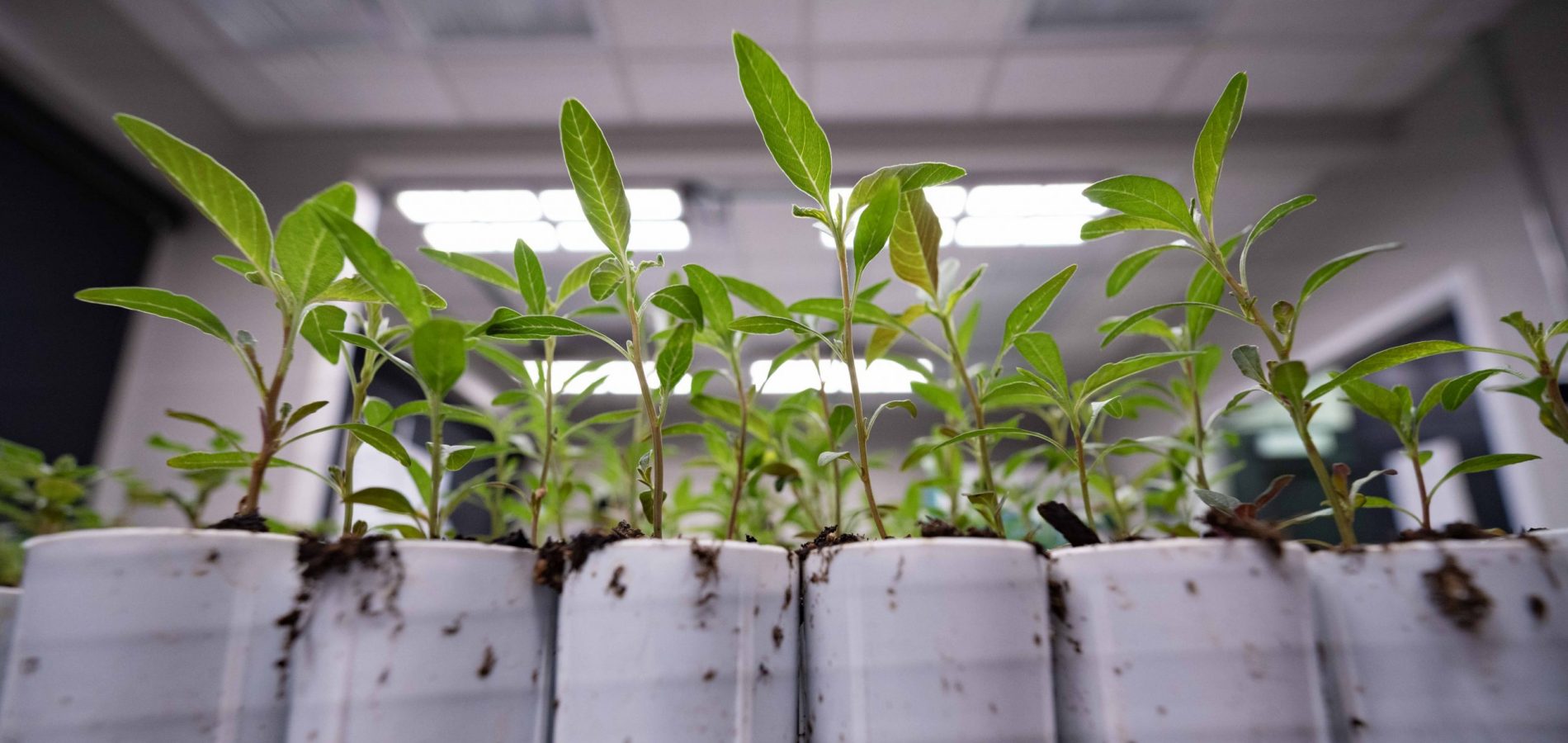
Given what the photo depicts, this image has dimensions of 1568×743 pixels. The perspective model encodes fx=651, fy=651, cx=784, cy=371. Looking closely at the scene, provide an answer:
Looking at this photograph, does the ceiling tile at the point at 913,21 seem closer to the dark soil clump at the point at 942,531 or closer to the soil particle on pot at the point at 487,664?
the dark soil clump at the point at 942,531

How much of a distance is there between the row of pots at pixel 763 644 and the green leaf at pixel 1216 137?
0.97ft

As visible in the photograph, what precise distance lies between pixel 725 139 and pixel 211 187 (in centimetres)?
228

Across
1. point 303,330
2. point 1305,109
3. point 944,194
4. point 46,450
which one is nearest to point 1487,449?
point 1305,109

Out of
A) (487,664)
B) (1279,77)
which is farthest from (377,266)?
(1279,77)

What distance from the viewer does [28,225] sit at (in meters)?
1.94

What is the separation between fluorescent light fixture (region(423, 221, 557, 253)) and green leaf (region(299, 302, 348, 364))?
2387 mm

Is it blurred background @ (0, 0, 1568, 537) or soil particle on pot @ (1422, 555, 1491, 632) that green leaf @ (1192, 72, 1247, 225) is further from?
blurred background @ (0, 0, 1568, 537)

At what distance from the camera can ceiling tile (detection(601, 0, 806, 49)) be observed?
2.01 metres

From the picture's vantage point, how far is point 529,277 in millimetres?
590

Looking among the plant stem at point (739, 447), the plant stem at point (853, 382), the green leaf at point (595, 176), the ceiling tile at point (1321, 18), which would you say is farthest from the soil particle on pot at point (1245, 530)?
the ceiling tile at point (1321, 18)

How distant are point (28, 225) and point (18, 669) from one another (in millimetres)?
2474

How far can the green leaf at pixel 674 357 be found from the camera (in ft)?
1.81

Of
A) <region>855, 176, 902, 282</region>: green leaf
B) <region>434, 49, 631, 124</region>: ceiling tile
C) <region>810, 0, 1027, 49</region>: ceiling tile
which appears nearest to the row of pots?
<region>855, 176, 902, 282</region>: green leaf

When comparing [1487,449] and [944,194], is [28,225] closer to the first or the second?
[944,194]
